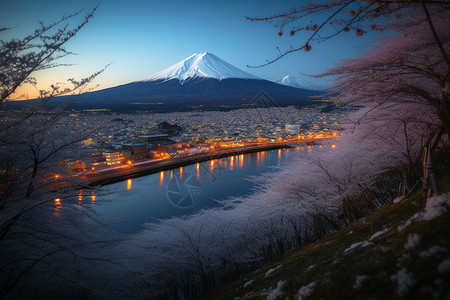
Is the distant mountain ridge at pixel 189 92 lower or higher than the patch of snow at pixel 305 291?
higher

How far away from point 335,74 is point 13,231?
20.3 feet

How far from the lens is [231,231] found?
7.21 metres

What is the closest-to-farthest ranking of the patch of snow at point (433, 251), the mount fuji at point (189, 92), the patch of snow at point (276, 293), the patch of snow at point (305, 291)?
the patch of snow at point (433, 251)
the patch of snow at point (305, 291)
the patch of snow at point (276, 293)
the mount fuji at point (189, 92)

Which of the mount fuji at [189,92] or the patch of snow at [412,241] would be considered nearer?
the patch of snow at [412,241]

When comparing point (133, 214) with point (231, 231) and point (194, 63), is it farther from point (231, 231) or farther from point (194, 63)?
point (194, 63)

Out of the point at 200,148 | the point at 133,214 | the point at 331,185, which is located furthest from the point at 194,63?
the point at 331,185

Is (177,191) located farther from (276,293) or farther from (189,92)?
(189,92)

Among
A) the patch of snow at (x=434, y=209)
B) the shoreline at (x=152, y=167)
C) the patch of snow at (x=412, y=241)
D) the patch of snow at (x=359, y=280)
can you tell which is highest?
the patch of snow at (x=434, y=209)

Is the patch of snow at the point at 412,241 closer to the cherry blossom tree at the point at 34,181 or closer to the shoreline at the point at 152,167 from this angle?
the cherry blossom tree at the point at 34,181

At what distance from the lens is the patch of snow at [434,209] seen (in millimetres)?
1583

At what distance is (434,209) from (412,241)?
1.13 feet

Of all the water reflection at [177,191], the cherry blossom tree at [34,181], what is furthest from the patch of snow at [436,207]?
the water reflection at [177,191]

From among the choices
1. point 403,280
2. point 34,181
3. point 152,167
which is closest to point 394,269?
point 403,280

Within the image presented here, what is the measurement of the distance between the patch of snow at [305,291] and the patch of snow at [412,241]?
2.42ft
